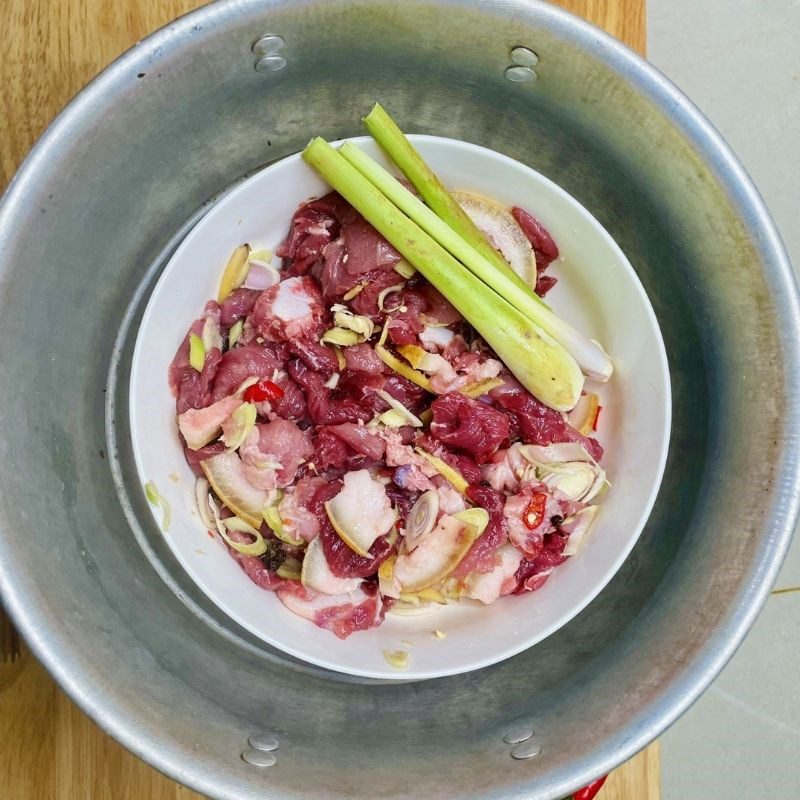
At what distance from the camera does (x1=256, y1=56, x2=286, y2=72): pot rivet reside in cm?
115

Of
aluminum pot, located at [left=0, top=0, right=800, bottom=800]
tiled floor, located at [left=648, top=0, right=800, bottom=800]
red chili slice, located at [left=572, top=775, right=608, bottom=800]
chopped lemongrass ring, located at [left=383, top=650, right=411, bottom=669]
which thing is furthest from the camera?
tiled floor, located at [left=648, top=0, right=800, bottom=800]

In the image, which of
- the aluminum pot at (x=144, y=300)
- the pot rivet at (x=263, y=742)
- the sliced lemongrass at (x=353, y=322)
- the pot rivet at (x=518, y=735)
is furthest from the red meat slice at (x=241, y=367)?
the pot rivet at (x=518, y=735)

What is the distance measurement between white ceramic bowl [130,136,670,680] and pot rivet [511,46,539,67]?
143 millimetres

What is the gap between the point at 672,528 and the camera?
1.31m

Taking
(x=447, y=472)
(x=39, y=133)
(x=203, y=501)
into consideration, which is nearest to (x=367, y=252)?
(x=447, y=472)

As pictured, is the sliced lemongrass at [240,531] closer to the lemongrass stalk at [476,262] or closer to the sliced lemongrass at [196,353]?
the sliced lemongrass at [196,353]

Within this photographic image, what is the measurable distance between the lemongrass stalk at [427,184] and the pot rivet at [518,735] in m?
0.70

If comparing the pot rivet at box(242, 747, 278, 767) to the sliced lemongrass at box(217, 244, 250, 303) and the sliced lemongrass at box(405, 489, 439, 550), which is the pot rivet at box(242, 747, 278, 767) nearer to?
the sliced lemongrass at box(405, 489, 439, 550)

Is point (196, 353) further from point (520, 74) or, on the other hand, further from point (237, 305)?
point (520, 74)

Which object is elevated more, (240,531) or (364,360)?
(364,360)

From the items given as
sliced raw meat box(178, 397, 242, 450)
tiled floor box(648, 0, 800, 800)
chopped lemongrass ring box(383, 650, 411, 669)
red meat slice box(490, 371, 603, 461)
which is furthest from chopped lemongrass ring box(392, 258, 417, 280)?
tiled floor box(648, 0, 800, 800)

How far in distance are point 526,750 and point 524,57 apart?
1.07 meters

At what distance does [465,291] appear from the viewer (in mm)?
1184

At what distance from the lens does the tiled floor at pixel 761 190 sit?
6.34 ft
